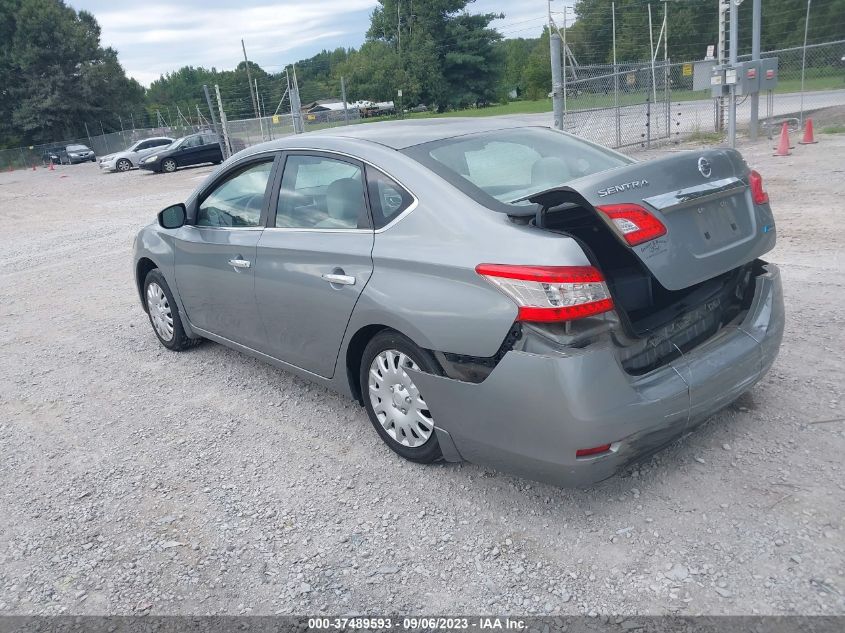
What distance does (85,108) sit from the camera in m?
54.5

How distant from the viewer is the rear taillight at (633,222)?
2.83m

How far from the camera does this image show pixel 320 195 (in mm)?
4027

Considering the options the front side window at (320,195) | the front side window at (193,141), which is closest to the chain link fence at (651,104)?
the front side window at (193,141)

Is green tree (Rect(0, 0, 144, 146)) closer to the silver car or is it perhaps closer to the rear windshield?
the silver car

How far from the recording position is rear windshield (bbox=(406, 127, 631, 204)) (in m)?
3.48

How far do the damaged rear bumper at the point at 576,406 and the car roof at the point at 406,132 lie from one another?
4.40 ft

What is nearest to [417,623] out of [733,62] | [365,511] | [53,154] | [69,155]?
[365,511]

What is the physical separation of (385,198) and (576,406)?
1476 millimetres

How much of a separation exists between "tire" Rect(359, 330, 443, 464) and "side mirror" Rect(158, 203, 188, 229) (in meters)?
2.18

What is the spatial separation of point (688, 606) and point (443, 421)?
1245mm

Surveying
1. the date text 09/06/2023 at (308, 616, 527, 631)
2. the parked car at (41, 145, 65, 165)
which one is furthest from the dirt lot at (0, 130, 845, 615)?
the parked car at (41, 145, 65, 165)

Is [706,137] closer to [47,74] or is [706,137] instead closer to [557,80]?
[557,80]

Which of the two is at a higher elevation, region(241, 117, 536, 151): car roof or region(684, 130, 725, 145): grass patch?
region(241, 117, 536, 151): car roof

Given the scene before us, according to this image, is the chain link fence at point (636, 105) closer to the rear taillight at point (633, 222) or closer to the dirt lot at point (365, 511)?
the dirt lot at point (365, 511)
